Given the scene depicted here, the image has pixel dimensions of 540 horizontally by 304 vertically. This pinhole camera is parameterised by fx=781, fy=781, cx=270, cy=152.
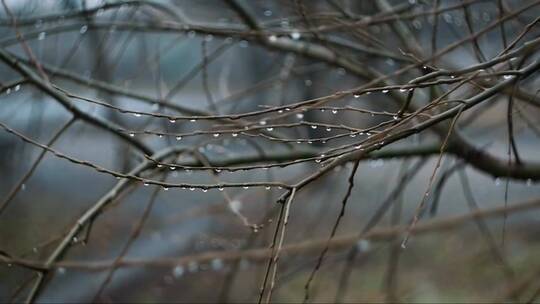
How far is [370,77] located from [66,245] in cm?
163

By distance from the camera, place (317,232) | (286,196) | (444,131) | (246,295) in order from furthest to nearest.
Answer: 1. (317,232)
2. (246,295)
3. (444,131)
4. (286,196)

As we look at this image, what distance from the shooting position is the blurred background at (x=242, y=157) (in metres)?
3.49

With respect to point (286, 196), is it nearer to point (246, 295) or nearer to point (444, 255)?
point (246, 295)

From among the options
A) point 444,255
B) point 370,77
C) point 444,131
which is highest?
point 444,255

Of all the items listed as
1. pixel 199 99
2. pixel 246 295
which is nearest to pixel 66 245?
pixel 246 295

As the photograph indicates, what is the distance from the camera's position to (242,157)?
3549 mm

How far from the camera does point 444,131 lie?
3473 millimetres

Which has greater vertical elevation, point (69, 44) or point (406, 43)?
point (69, 44)

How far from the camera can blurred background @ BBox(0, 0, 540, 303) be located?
3.49m

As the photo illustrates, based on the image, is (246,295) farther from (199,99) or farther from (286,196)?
(286,196)

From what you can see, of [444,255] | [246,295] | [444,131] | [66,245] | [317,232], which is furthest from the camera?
[317,232]

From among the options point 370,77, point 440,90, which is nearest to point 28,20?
point 370,77

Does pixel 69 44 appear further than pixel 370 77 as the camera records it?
Yes

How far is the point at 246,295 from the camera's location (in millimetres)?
6543
